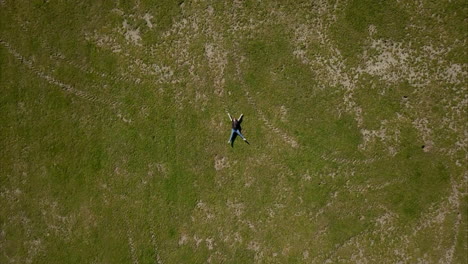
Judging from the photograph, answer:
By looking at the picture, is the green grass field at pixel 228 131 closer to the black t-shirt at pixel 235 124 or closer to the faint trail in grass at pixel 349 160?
the faint trail in grass at pixel 349 160

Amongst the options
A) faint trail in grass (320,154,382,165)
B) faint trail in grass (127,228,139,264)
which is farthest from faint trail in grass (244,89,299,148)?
faint trail in grass (127,228,139,264)

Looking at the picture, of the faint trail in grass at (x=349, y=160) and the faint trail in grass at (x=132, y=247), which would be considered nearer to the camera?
the faint trail in grass at (x=349, y=160)

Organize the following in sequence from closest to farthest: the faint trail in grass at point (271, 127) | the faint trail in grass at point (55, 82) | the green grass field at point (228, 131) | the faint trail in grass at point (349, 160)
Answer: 1. the green grass field at point (228, 131)
2. the faint trail in grass at point (349, 160)
3. the faint trail in grass at point (271, 127)
4. the faint trail in grass at point (55, 82)

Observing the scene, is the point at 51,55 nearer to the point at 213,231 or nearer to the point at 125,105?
the point at 125,105

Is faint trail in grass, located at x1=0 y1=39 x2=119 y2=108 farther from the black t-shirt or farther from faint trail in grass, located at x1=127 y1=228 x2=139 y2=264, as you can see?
faint trail in grass, located at x1=127 y1=228 x2=139 y2=264

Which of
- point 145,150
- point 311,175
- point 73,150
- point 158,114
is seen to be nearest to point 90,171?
point 73,150

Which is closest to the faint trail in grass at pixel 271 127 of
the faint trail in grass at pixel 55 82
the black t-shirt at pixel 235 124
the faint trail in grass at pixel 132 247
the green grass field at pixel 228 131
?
the green grass field at pixel 228 131
